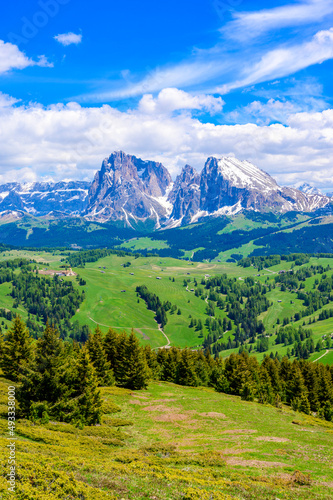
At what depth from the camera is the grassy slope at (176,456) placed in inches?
941

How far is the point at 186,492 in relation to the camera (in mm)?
24062

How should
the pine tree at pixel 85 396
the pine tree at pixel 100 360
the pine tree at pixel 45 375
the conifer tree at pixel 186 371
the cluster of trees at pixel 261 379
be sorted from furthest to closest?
the conifer tree at pixel 186 371 < the cluster of trees at pixel 261 379 < the pine tree at pixel 100 360 < the pine tree at pixel 85 396 < the pine tree at pixel 45 375

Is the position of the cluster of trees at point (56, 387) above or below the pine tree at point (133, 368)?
above

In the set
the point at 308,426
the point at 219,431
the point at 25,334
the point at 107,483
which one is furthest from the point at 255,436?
the point at 25,334

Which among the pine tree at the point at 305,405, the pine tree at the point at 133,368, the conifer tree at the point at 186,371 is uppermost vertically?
the pine tree at the point at 133,368

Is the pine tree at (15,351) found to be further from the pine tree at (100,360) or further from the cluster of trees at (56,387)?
the cluster of trees at (56,387)

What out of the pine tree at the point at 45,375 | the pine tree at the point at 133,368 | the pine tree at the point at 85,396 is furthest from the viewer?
the pine tree at the point at 133,368

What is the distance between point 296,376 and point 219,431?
55430mm

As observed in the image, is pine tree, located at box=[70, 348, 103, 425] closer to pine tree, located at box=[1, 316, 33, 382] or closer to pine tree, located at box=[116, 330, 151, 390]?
pine tree, located at box=[1, 316, 33, 382]

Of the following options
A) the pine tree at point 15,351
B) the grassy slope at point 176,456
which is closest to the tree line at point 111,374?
the pine tree at point 15,351

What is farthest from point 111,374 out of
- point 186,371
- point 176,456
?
point 176,456

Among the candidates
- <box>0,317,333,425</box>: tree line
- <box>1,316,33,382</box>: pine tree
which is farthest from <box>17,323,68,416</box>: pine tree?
<box>1,316,33,382</box>: pine tree

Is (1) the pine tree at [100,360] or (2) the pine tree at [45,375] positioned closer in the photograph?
(2) the pine tree at [45,375]

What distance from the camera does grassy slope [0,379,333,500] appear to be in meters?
Answer: 23.9
